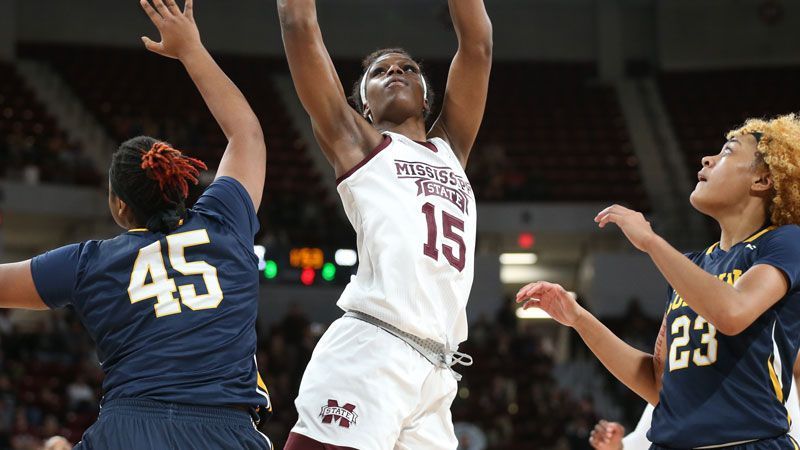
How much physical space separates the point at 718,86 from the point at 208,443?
21.7 m

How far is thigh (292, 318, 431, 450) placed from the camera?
141 inches

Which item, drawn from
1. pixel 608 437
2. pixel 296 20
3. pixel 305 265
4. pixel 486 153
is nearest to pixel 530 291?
pixel 608 437

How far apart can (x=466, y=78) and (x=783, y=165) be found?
1.33m

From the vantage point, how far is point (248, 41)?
2383cm

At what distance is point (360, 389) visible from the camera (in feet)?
12.0

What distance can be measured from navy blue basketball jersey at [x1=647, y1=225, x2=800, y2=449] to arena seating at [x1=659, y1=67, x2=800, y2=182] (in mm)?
17020

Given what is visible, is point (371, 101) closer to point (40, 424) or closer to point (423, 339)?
point (423, 339)

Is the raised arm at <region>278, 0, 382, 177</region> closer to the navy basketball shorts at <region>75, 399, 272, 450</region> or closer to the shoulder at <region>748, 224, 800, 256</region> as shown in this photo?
the navy basketball shorts at <region>75, 399, 272, 450</region>

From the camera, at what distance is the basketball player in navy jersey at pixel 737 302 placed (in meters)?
3.45

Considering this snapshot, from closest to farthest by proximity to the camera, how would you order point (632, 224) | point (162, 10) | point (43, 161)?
point (632, 224)
point (162, 10)
point (43, 161)

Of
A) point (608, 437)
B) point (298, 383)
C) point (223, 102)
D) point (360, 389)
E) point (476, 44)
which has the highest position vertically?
point (476, 44)

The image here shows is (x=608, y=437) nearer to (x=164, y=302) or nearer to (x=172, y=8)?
(x=164, y=302)

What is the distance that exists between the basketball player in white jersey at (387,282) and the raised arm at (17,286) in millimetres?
1002

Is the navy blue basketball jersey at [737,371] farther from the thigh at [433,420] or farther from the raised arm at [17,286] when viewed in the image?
the raised arm at [17,286]
